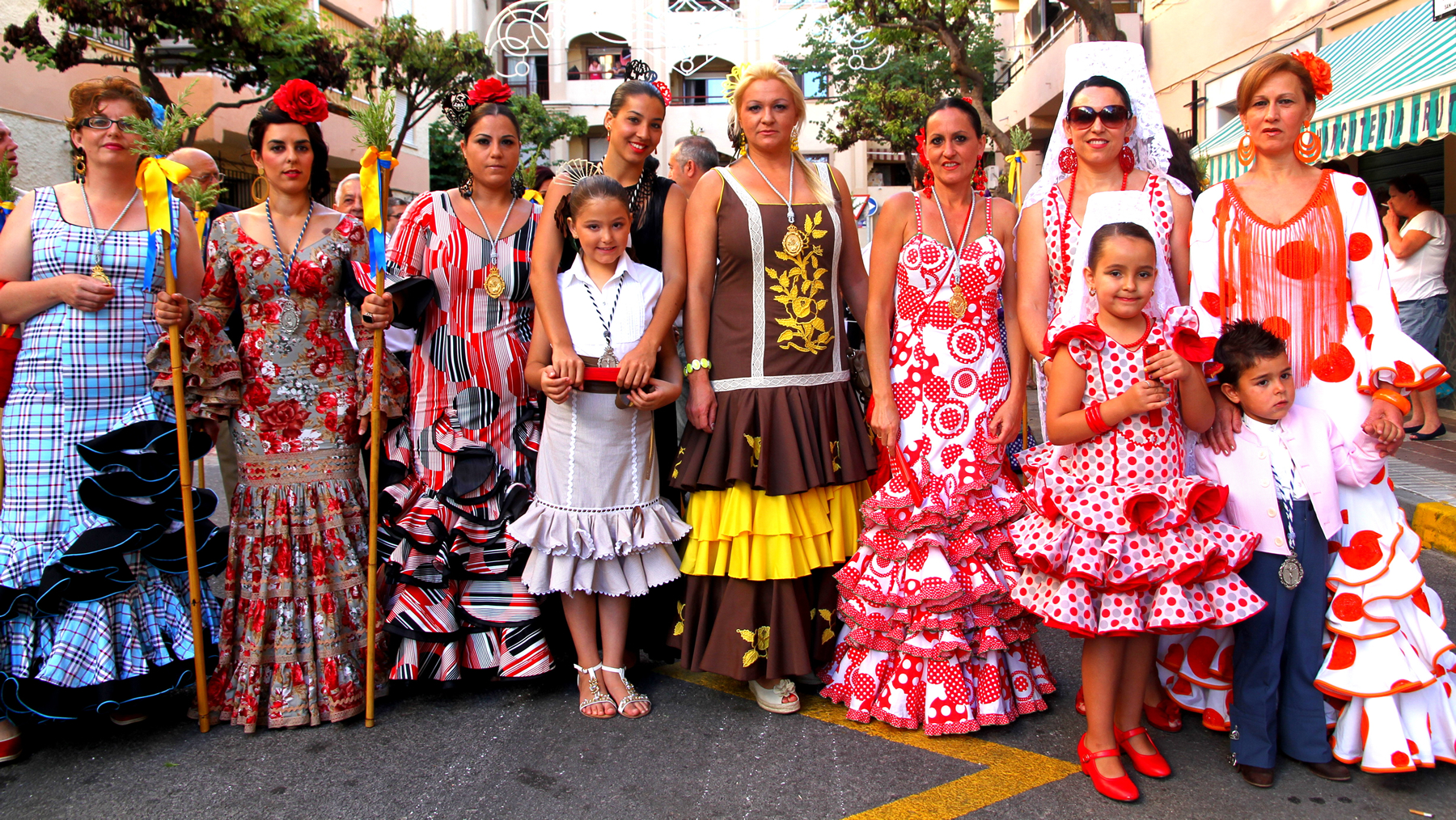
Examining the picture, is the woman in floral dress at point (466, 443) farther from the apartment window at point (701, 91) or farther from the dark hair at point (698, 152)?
the apartment window at point (701, 91)

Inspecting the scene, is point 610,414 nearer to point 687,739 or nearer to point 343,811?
point 687,739

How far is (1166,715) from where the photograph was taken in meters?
3.38

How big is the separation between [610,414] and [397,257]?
1.05m

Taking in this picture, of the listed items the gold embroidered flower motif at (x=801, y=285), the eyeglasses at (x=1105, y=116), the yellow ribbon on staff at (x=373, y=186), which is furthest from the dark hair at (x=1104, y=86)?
the yellow ribbon on staff at (x=373, y=186)

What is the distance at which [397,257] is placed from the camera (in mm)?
3771

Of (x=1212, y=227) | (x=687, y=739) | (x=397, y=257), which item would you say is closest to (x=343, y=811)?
(x=687, y=739)

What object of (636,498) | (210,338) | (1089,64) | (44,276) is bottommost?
(636,498)

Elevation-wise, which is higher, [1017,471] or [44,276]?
[44,276]

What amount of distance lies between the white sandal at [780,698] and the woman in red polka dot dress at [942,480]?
136 millimetres

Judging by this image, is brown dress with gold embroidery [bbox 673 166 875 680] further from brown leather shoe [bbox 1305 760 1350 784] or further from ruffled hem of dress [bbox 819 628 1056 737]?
brown leather shoe [bbox 1305 760 1350 784]

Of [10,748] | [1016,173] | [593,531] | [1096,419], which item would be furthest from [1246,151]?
[10,748]

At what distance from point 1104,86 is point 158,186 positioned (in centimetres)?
322

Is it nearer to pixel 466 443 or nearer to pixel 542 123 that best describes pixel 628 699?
pixel 466 443

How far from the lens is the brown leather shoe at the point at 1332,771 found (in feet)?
9.75
